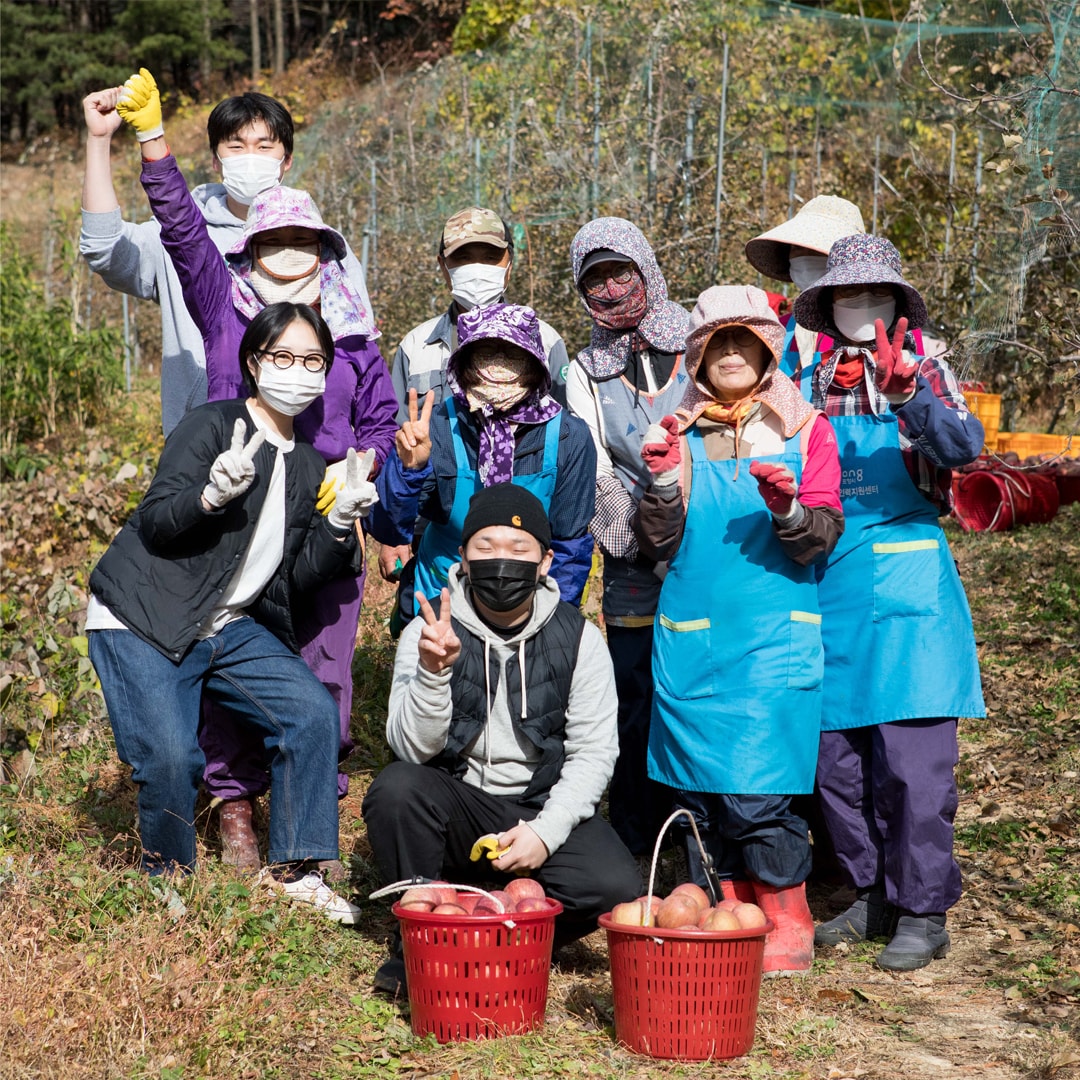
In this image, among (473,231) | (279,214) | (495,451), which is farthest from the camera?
(473,231)

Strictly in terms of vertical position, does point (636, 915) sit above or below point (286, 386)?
below

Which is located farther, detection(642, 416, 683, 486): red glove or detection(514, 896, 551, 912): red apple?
detection(642, 416, 683, 486): red glove

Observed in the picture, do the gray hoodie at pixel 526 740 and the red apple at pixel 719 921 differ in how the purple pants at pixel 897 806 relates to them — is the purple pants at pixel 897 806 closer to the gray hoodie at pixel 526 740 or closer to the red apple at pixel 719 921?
the gray hoodie at pixel 526 740

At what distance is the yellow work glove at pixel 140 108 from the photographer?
4.05 m

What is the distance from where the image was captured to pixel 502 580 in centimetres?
360

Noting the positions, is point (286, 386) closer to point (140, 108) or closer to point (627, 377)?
point (140, 108)

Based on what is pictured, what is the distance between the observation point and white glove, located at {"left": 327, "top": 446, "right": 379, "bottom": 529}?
3.78 metres

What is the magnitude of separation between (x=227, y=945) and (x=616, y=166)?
7132mm

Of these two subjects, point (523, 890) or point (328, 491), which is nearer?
point (523, 890)

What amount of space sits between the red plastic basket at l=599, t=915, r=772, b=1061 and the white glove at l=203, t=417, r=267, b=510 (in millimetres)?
1506

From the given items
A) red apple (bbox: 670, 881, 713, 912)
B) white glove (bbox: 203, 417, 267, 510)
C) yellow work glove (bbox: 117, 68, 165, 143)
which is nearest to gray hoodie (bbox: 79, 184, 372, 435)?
yellow work glove (bbox: 117, 68, 165, 143)

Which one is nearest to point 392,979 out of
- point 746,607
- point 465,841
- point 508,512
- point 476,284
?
point 465,841

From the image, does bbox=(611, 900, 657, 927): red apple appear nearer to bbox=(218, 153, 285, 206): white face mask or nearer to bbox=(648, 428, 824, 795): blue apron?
bbox=(648, 428, 824, 795): blue apron

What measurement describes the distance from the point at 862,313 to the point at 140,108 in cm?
228
